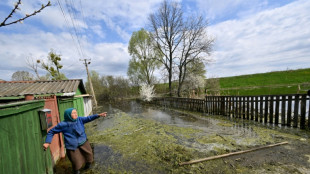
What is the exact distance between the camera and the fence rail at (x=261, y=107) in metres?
5.79

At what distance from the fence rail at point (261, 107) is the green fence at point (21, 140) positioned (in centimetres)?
869

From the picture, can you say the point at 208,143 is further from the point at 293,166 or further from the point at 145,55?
the point at 145,55

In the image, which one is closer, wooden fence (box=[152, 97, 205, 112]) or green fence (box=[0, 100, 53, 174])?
green fence (box=[0, 100, 53, 174])

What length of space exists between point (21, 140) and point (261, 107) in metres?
9.13

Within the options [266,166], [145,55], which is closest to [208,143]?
[266,166]

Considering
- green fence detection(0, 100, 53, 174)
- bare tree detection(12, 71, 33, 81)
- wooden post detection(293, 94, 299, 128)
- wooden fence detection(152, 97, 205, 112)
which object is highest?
bare tree detection(12, 71, 33, 81)

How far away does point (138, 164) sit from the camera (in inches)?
149

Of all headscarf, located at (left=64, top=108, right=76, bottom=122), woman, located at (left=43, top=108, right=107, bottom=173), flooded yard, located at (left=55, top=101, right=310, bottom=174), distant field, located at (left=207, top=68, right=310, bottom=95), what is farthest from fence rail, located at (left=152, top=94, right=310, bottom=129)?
headscarf, located at (left=64, top=108, right=76, bottom=122)

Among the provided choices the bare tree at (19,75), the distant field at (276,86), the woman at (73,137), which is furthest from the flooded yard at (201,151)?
the bare tree at (19,75)

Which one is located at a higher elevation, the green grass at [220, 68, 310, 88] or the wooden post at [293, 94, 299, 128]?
the green grass at [220, 68, 310, 88]

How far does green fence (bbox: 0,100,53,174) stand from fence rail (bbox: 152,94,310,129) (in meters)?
8.69

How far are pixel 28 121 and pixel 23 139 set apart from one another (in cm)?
32

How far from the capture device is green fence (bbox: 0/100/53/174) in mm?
1741

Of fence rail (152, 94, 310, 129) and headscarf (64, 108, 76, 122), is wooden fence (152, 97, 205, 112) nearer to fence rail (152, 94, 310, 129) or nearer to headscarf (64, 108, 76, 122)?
fence rail (152, 94, 310, 129)
